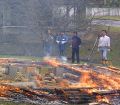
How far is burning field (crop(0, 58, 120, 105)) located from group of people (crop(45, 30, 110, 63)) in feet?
16.8

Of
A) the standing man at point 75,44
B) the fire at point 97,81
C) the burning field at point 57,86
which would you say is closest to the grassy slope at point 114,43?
the standing man at point 75,44

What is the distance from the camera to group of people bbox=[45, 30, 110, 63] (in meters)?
19.3

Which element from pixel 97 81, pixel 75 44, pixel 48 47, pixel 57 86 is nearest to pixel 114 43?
pixel 48 47

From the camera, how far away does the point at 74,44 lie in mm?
20125

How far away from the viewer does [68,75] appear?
13750 mm

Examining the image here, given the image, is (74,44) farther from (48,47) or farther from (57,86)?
(57,86)

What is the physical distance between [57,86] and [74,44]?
864cm

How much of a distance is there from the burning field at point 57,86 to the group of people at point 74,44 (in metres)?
5.11

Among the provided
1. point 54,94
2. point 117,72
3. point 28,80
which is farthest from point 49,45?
point 54,94

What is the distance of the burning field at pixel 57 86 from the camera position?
10914 millimetres

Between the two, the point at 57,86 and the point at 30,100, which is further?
the point at 57,86

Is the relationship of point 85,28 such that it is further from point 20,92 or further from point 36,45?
point 20,92

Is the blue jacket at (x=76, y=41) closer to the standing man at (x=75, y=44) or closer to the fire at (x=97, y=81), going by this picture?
the standing man at (x=75, y=44)

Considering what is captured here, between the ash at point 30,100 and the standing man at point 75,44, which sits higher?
the standing man at point 75,44
